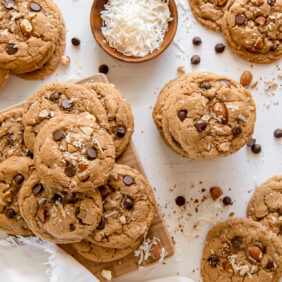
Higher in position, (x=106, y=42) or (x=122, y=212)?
(x=106, y=42)

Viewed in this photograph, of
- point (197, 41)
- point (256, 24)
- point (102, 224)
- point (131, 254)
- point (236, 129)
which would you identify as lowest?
point (131, 254)

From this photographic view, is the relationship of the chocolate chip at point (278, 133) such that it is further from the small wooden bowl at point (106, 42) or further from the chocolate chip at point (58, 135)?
the chocolate chip at point (58, 135)

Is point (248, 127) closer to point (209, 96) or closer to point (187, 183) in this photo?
point (209, 96)

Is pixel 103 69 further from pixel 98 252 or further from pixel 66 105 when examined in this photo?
pixel 98 252

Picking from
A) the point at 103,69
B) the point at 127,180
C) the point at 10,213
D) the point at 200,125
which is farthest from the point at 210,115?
the point at 10,213

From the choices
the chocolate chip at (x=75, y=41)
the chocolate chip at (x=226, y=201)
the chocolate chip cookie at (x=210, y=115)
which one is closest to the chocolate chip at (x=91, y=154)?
the chocolate chip cookie at (x=210, y=115)

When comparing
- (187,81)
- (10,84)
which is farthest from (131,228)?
(10,84)
